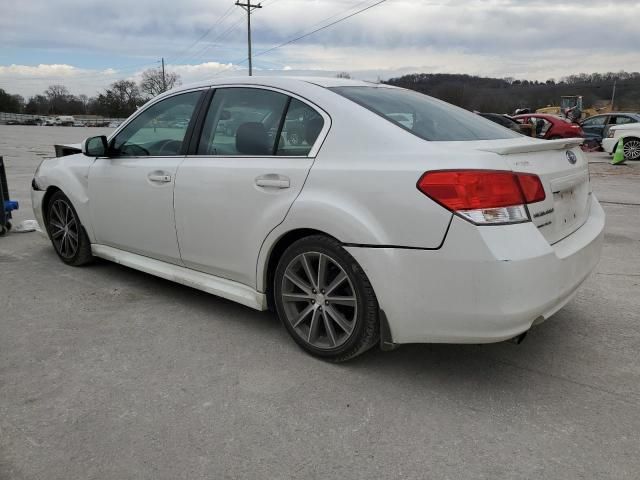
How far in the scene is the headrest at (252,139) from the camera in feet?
10.6

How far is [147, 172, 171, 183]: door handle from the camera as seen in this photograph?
368 centimetres

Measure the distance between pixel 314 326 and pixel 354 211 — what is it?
75cm

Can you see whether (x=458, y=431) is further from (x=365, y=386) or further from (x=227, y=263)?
(x=227, y=263)

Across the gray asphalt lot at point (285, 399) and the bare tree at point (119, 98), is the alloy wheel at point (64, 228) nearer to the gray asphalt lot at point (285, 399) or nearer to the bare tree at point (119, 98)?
the gray asphalt lot at point (285, 399)

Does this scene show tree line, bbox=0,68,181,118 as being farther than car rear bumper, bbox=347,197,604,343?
Yes

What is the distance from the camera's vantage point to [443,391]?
275cm

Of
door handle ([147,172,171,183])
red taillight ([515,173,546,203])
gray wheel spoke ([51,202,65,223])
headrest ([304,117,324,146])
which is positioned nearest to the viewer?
red taillight ([515,173,546,203])

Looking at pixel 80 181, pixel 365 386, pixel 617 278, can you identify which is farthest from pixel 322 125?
pixel 617 278

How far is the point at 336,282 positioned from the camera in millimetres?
2891

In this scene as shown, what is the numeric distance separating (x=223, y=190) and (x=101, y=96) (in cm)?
10775

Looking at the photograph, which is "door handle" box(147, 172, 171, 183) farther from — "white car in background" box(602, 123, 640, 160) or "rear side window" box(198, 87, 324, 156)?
"white car in background" box(602, 123, 640, 160)

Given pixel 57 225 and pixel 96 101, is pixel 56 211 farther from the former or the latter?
pixel 96 101

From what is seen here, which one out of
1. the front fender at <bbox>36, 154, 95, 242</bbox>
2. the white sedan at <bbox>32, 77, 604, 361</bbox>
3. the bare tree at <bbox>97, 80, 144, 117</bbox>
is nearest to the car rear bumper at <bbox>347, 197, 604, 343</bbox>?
the white sedan at <bbox>32, 77, 604, 361</bbox>

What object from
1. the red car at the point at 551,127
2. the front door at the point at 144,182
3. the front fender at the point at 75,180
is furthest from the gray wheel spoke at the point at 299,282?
the red car at the point at 551,127
